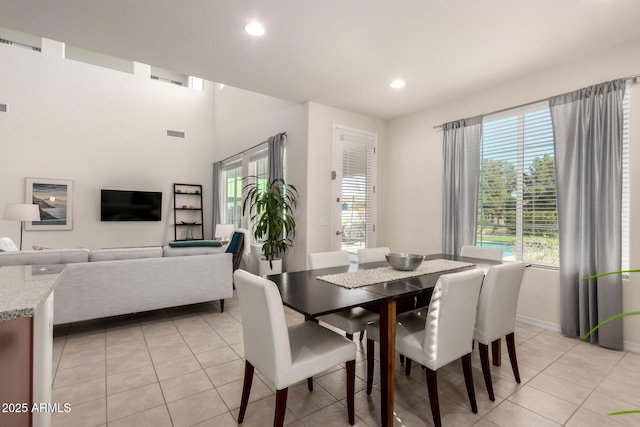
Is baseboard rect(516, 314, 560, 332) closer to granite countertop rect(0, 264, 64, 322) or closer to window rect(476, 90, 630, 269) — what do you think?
window rect(476, 90, 630, 269)

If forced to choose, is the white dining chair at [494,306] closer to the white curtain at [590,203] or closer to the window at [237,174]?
the white curtain at [590,203]

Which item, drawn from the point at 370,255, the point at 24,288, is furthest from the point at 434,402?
the point at 24,288

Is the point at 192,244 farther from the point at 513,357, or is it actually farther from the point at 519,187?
the point at 519,187

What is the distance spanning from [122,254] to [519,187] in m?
4.33

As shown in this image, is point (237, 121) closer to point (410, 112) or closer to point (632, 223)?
point (410, 112)

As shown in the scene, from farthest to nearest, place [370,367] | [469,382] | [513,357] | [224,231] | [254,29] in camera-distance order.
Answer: [224,231]
[254,29]
[513,357]
[370,367]
[469,382]

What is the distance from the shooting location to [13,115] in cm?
581

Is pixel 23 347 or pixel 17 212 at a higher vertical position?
pixel 17 212

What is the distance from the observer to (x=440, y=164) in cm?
433

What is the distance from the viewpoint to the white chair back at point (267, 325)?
154 cm

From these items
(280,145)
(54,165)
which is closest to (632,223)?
(280,145)

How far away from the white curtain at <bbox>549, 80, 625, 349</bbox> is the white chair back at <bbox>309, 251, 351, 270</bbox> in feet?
7.19

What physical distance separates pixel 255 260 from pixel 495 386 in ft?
13.3

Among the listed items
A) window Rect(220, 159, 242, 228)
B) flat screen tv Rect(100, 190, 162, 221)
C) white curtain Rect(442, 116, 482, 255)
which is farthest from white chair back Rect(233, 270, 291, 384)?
flat screen tv Rect(100, 190, 162, 221)
